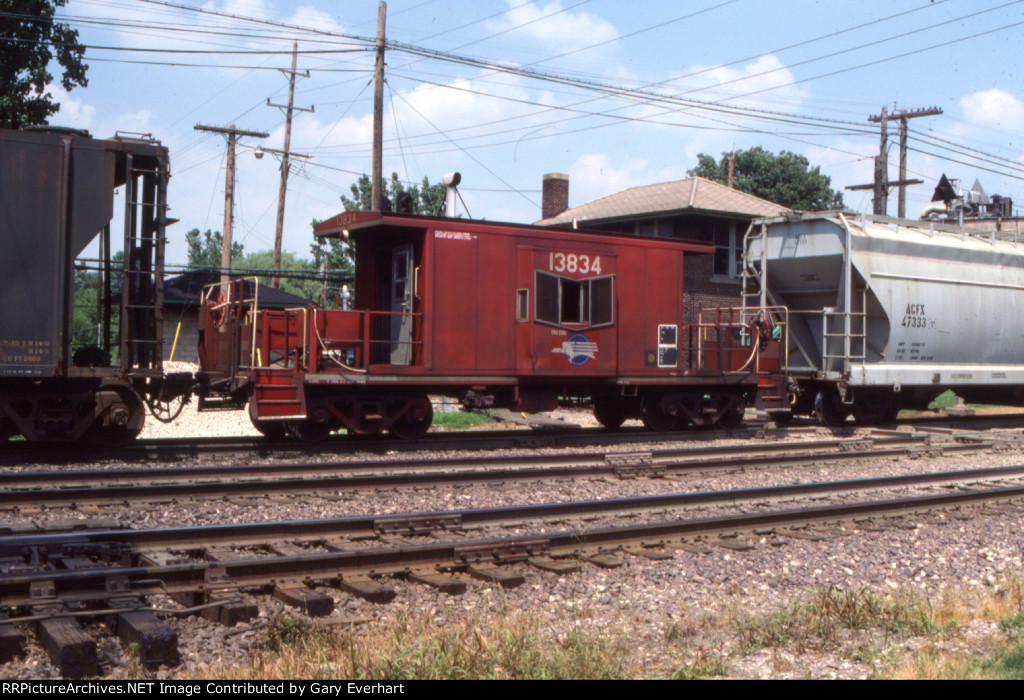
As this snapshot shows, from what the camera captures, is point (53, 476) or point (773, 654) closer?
point (773, 654)

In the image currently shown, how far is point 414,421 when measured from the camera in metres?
14.0

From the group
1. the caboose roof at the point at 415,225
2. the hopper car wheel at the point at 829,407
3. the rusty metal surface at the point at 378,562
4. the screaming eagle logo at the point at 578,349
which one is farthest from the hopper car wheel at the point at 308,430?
the hopper car wheel at the point at 829,407

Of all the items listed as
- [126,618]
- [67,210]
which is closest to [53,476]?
[67,210]

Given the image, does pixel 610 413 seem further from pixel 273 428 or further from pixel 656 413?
pixel 273 428

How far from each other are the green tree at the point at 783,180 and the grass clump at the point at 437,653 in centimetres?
6154

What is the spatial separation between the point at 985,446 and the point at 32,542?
13.9 meters

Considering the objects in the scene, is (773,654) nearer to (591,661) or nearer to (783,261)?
(591,661)

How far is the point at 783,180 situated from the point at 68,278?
60.0 meters

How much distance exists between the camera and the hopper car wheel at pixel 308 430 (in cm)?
1322

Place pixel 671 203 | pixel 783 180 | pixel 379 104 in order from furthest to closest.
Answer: pixel 783 180
pixel 671 203
pixel 379 104

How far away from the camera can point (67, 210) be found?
11.0m

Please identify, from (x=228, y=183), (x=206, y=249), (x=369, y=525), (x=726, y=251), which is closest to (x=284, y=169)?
(x=228, y=183)

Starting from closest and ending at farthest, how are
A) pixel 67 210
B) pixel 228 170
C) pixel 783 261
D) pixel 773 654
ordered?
pixel 773 654 → pixel 67 210 → pixel 783 261 → pixel 228 170

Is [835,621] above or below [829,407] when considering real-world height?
below
